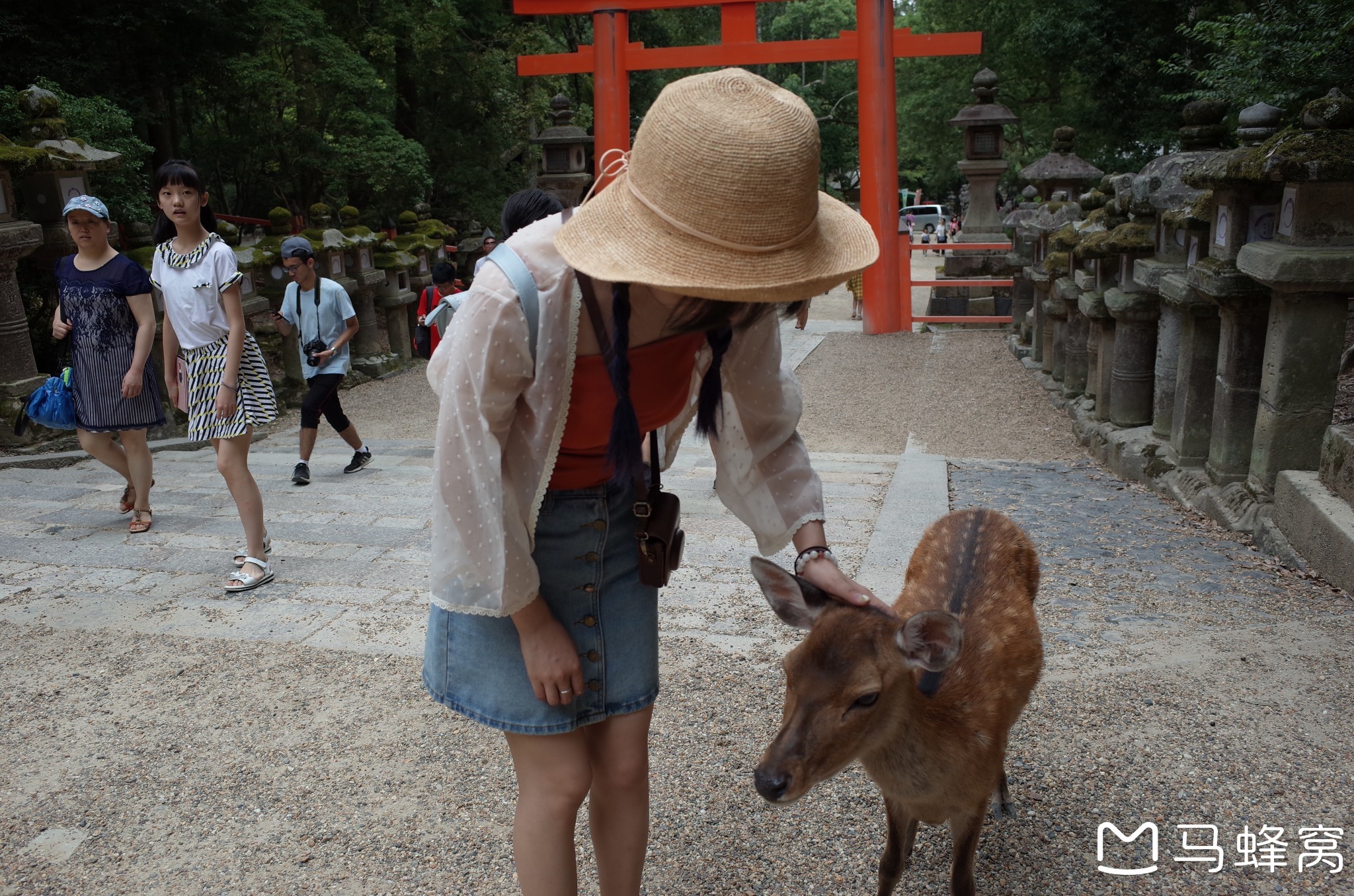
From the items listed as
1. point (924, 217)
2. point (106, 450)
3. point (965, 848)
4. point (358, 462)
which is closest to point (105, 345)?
point (106, 450)

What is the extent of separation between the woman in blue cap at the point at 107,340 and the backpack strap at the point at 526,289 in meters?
3.93

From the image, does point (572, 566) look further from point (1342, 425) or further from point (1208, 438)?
point (1208, 438)

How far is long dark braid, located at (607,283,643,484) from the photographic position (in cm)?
169

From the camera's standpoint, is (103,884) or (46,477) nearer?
(103,884)

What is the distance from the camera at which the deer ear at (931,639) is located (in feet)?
6.48

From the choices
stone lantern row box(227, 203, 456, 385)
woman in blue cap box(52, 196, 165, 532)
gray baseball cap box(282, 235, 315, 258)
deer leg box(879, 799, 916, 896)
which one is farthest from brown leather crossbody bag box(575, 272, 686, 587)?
stone lantern row box(227, 203, 456, 385)

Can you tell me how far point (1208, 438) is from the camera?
5754 mm

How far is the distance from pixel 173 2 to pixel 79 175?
4587 millimetres

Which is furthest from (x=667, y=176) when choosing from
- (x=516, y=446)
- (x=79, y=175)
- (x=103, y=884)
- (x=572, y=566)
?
(x=79, y=175)

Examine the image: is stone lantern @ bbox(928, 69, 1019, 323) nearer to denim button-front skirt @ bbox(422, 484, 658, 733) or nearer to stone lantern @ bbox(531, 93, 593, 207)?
stone lantern @ bbox(531, 93, 593, 207)

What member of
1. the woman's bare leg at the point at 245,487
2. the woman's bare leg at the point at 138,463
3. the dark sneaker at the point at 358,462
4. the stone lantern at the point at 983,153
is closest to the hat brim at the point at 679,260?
the woman's bare leg at the point at 245,487

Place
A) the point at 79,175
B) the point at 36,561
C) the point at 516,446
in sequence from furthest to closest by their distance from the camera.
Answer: the point at 79,175, the point at 36,561, the point at 516,446

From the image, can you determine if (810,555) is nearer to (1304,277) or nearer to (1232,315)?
(1304,277)

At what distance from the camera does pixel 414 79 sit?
16734mm
